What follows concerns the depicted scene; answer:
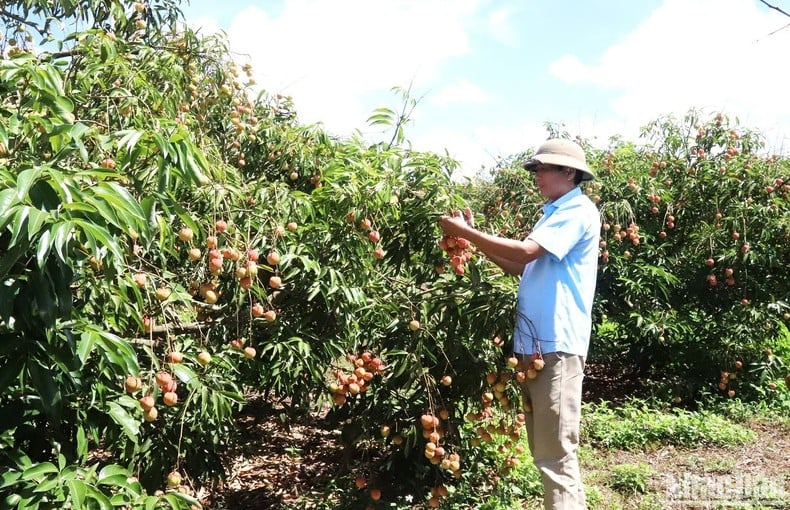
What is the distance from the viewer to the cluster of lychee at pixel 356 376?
2985mm

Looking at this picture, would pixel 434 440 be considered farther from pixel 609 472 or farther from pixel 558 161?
pixel 609 472

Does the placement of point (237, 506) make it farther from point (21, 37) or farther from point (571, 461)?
point (21, 37)

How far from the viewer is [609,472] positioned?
400 cm

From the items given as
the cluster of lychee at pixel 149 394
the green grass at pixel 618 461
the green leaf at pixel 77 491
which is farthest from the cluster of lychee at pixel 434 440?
the green leaf at pixel 77 491

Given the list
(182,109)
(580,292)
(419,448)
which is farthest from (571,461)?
(182,109)

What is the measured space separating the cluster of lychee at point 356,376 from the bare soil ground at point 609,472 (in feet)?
1.90

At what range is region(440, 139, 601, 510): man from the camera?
2510 mm

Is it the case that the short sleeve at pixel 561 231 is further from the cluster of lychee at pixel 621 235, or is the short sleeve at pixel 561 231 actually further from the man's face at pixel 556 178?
the cluster of lychee at pixel 621 235

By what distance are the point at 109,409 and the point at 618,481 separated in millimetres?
2807

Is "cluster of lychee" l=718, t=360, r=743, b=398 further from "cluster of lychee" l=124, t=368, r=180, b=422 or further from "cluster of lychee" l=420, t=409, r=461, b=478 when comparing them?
"cluster of lychee" l=124, t=368, r=180, b=422

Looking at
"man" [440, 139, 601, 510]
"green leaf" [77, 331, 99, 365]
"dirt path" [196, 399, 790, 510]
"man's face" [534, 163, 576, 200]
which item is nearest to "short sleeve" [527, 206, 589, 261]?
"man" [440, 139, 601, 510]

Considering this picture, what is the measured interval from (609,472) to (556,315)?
1.92 meters

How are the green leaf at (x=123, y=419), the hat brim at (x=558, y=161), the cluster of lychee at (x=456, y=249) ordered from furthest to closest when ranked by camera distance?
1. the cluster of lychee at (x=456, y=249)
2. the hat brim at (x=558, y=161)
3. the green leaf at (x=123, y=419)

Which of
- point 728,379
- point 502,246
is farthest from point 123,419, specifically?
point 728,379
